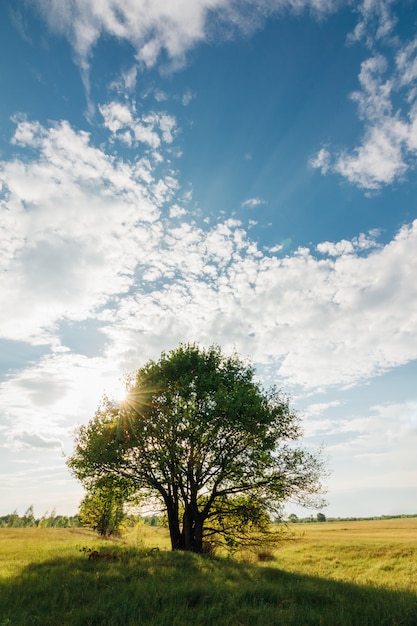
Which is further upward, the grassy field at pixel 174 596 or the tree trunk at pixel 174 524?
the tree trunk at pixel 174 524

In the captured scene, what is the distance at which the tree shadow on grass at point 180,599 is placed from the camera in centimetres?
877

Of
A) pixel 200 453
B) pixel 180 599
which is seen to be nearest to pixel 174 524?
pixel 200 453

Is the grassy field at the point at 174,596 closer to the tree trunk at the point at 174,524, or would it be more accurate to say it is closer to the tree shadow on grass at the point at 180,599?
the tree shadow on grass at the point at 180,599

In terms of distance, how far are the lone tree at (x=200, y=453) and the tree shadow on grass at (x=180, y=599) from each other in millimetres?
6883

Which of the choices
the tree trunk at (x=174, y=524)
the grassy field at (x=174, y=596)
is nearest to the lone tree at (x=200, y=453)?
the tree trunk at (x=174, y=524)

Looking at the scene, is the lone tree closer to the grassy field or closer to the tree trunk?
the tree trunk

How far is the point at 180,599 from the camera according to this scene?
33.8 ft

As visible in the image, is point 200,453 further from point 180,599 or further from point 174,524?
point 180,599

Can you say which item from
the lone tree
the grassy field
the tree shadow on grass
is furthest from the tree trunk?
the tree shadow on grass

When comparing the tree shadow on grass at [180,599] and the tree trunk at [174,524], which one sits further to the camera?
the tree trunk at [174,524]

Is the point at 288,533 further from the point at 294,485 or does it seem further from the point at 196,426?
the point at 196,426

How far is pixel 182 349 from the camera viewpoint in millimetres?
24516

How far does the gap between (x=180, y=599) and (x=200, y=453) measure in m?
11.4

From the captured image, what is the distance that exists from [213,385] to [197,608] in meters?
13.2
